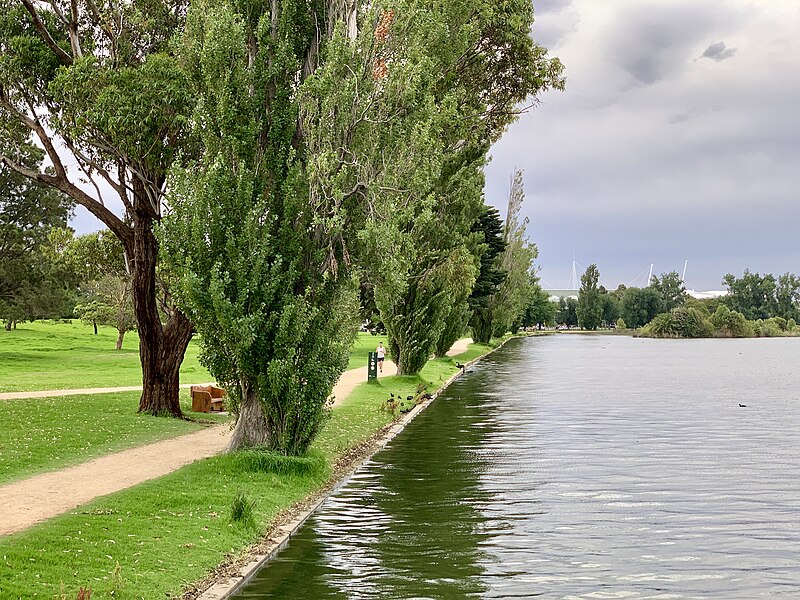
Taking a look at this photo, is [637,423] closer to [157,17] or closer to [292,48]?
[292,48]

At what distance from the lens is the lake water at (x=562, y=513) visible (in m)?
10.7

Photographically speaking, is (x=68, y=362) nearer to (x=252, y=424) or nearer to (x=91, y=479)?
(x=252, y=424)

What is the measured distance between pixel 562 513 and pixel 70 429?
11498 millimetres

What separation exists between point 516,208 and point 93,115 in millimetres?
63130

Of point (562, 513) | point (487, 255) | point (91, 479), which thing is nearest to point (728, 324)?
point (487, 255)

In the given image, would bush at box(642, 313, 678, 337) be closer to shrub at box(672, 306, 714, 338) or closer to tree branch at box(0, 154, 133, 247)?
shrub at box(672, 306, 714, 338)

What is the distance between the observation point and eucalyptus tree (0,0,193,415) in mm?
20391

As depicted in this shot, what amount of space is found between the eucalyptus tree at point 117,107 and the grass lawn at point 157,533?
752 cm

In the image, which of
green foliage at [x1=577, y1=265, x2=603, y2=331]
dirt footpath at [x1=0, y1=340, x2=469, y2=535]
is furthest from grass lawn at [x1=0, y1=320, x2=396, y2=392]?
green foliage at [x1=577, y1=265, x2=603, y2=331]

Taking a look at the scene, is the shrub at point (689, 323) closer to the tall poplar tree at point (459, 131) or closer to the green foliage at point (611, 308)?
the green foliage at point (611, 308)

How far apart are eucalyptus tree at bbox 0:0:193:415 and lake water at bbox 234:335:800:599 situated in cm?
704

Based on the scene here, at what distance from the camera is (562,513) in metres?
14.5

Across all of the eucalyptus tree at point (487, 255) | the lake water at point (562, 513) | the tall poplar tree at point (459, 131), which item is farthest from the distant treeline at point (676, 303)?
the lake water at point (562, 513)

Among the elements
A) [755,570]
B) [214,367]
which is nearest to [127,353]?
[214,367]
